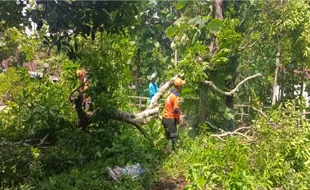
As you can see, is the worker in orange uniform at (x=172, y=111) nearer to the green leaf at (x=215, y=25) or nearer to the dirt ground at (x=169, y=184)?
the dirt ground at (x=169, y=184)

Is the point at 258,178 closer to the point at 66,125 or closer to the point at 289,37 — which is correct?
the point at 66,125

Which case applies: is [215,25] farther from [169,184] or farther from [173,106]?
[169,184]

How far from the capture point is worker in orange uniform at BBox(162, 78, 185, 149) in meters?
5.70

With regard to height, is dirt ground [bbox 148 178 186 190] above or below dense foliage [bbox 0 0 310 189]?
below

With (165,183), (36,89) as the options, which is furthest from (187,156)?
(36,89)

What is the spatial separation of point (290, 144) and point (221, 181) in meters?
1.23

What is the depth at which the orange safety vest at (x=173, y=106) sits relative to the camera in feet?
18.6

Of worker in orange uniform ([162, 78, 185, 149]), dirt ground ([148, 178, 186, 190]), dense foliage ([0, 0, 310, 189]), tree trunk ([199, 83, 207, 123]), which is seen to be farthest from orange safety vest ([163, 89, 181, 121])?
dirt ground ([148, 178, 186, 190])

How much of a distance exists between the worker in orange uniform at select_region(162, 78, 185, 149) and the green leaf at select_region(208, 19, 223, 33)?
1220 mm

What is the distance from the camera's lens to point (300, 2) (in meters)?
7.34

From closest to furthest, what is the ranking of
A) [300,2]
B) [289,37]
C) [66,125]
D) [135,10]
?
1. [135,10]
2. [66,125]
3. [300,2]
4. [289,37]

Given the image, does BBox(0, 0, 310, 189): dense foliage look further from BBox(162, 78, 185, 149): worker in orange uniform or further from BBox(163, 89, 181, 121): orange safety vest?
BBox(163, 89, 181, 121): orange safety vest

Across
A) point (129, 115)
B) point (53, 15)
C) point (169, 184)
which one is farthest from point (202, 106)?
point (53, 15)

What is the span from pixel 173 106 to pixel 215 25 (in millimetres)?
1722
